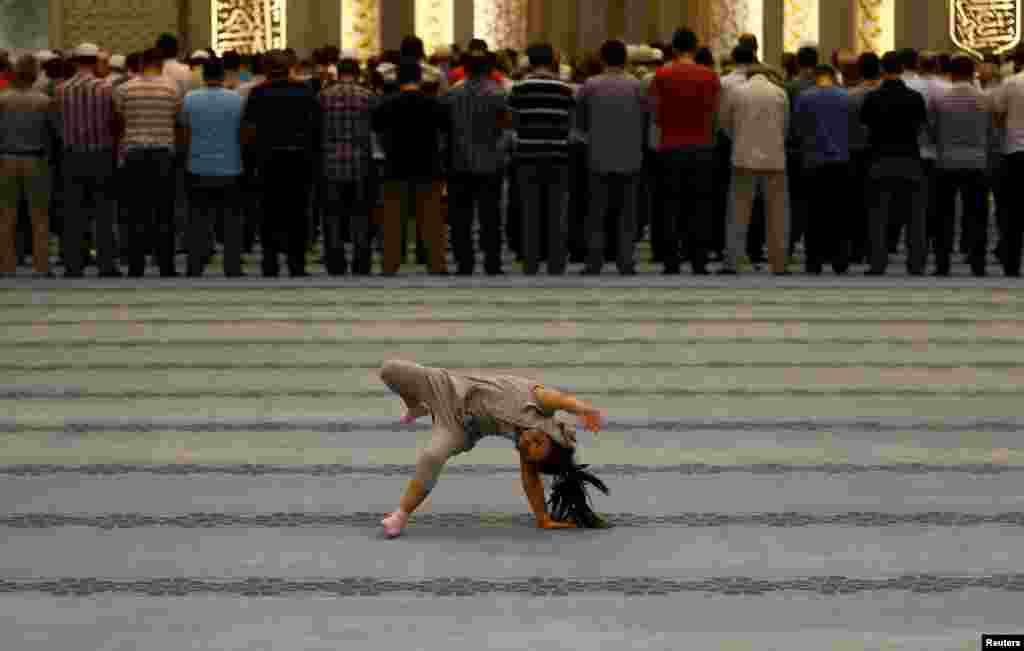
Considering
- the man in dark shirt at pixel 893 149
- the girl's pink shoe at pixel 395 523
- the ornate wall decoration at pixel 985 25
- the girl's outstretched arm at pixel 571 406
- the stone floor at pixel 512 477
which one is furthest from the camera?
the ornate wall decoration at pixel 985 25

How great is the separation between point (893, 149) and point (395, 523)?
8.85m

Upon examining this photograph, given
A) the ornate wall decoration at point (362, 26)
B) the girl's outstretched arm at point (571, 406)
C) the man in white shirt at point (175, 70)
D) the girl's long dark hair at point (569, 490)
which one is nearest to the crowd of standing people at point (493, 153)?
the man in white shirt at point (175, 70)

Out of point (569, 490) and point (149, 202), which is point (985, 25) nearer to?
point (149, 202)

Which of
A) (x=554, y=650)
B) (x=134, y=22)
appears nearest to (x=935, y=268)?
(x=554, y=650)

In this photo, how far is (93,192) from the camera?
15375mm

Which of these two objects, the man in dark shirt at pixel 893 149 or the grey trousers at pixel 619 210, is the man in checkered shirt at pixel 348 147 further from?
the man in dark shirt at pixel 893 149

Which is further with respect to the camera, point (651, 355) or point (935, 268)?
point (935, 268)

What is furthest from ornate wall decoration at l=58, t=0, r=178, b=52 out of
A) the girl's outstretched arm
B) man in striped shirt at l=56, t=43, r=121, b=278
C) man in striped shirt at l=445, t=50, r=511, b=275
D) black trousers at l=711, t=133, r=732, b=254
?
the girl's outstretched arm

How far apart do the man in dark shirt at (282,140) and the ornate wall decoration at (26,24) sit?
1102cm

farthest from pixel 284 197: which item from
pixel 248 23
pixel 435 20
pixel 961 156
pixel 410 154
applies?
pixel 435 20

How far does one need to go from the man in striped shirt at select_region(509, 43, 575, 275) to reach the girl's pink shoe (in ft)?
27.0

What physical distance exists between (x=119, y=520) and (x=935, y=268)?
9.72 m

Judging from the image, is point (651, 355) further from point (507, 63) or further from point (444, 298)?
point (507, 63)

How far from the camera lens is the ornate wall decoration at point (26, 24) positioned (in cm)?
2566
